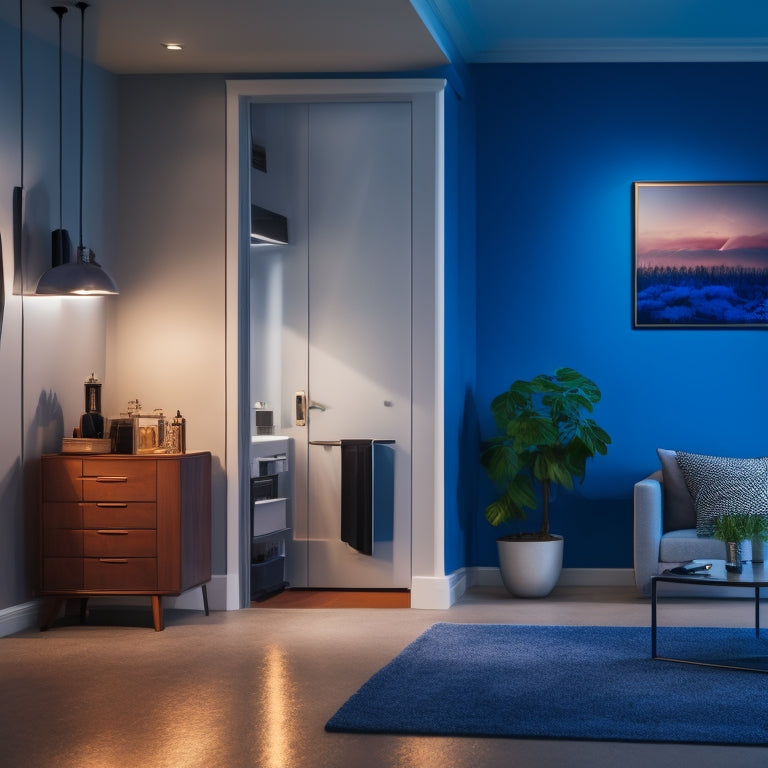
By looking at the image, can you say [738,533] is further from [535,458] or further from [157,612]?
[157,612]

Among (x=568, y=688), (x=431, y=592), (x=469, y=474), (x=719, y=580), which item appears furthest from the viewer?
(x=469, y=474)

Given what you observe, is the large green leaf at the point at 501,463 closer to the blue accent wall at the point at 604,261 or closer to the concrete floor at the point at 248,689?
the blue accent wall at the point at 604,261

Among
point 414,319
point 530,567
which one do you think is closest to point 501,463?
point 530,567

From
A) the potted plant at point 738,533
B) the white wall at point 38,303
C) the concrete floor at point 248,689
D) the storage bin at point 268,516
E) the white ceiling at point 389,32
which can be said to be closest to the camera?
the concrete floor at point 248,689

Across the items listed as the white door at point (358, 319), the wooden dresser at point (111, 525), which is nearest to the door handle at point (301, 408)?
the white door at point (358, 319)

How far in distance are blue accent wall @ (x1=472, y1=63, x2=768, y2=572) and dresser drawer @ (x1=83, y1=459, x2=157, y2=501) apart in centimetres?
211

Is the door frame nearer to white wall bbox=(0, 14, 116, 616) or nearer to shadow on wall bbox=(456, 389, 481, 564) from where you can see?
shadow on wall bbox=(456, 389, 481, 564)

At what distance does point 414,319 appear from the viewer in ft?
19.4

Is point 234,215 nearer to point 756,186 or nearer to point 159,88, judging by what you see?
point 159,88

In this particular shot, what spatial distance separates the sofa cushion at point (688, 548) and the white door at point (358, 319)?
1.31 meters

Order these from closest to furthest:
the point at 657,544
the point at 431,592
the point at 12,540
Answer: the point at 12,540 → the point at 431,592 → the point at 657,544

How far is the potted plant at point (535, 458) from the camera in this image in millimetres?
6180

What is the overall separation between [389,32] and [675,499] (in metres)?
2.86

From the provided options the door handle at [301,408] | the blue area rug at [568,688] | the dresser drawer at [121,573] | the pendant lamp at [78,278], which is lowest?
the blue area rug at [568,688]
